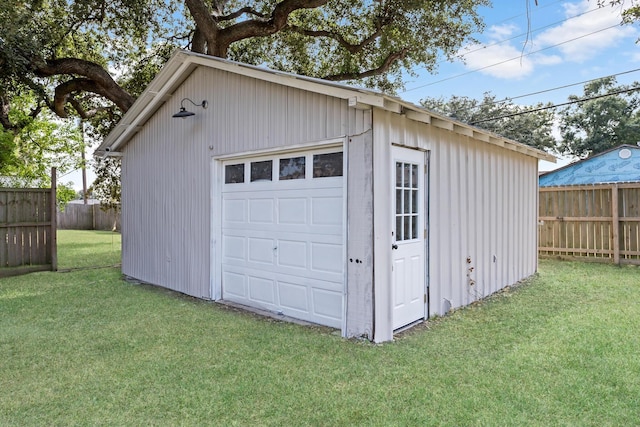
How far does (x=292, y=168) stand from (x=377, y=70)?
717 cm

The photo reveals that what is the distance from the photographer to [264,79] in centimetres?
511

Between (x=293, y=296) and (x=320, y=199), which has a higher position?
(x=320, y=199)

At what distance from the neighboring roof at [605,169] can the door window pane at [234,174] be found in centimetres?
922

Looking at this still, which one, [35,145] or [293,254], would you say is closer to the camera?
[293,254]

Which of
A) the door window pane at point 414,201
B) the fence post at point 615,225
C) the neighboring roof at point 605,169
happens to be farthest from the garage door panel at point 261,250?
the neighboring roof at point 605,169

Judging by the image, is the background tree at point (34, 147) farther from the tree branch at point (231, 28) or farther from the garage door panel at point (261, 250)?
the garage door panel at point (261, 250)

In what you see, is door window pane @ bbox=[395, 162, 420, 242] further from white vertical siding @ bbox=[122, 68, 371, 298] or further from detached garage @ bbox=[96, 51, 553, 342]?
white vertical siding @ bbox=[122, 68, 371, 298]

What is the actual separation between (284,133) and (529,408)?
148 inches

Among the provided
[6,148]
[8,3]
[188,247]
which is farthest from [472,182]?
[6,148]

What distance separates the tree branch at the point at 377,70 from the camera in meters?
10.7

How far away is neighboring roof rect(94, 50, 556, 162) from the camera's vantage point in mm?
4055

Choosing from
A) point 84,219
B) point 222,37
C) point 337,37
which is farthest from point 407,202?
point 84,219

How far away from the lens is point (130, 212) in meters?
8.17

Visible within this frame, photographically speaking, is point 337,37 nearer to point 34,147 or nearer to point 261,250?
point 261,250
